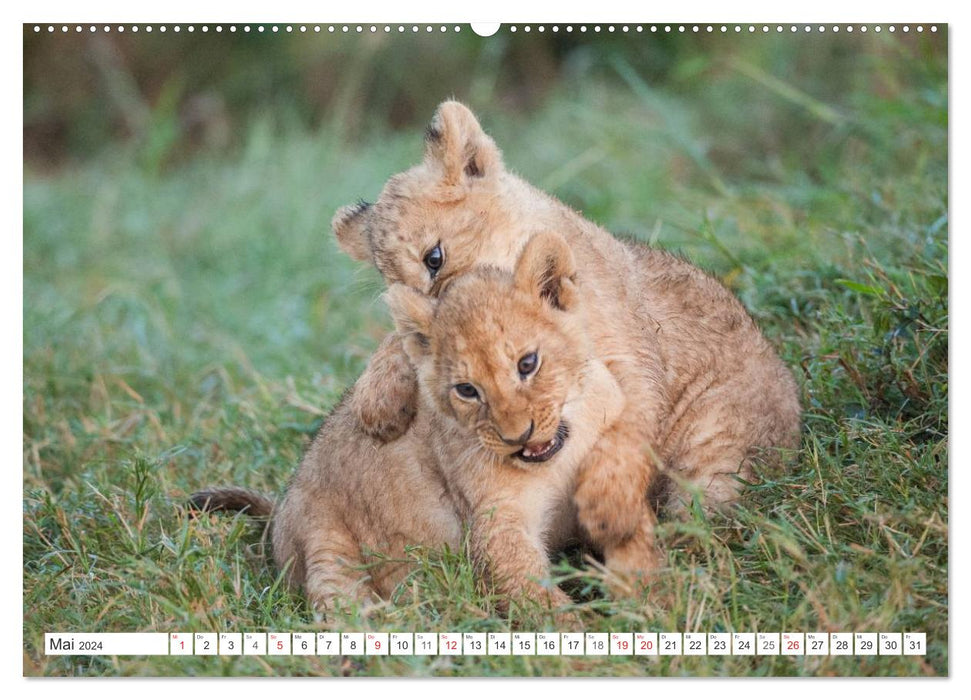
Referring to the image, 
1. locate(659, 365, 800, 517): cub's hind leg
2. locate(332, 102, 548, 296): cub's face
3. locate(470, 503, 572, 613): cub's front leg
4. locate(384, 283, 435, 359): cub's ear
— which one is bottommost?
locate(470, 503, 572, 613): cub's front leg

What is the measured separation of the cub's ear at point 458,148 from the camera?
4820 mm

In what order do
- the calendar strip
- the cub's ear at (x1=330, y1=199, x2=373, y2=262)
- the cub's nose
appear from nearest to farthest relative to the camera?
the calendar strip, the cub's nose, the cub's ear at (x1=330, y1=199, x2=373, y2=262)

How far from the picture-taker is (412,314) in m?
4.15

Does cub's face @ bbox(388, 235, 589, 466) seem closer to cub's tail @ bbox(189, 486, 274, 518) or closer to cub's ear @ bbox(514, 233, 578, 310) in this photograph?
cub's ear @ bbox(514, 233, 578, 310)

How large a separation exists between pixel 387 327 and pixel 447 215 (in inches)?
110

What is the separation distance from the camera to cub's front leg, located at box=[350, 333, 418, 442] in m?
4.61

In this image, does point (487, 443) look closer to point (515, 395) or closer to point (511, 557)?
point (515, 395)

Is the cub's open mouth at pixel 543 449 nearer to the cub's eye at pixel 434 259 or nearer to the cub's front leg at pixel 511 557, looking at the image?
the cub's front leg at pixel 511 557

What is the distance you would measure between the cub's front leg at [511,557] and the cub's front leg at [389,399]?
653mm

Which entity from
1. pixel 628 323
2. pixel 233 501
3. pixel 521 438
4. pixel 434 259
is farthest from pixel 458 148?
pixel 233 501

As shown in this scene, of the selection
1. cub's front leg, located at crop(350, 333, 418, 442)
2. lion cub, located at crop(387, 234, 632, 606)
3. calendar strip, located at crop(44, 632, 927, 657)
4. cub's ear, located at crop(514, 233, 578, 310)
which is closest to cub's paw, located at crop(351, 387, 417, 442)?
cub's front leg, located at crop(350, 333, 418, 442)

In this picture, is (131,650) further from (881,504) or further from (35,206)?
(35,206)

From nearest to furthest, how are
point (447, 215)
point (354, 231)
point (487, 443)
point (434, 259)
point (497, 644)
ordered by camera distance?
point (497, 644) → point (487, 443) → point (434, 259) → point (447, 215) → point (354, 231)

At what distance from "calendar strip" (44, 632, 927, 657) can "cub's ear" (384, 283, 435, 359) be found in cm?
98
